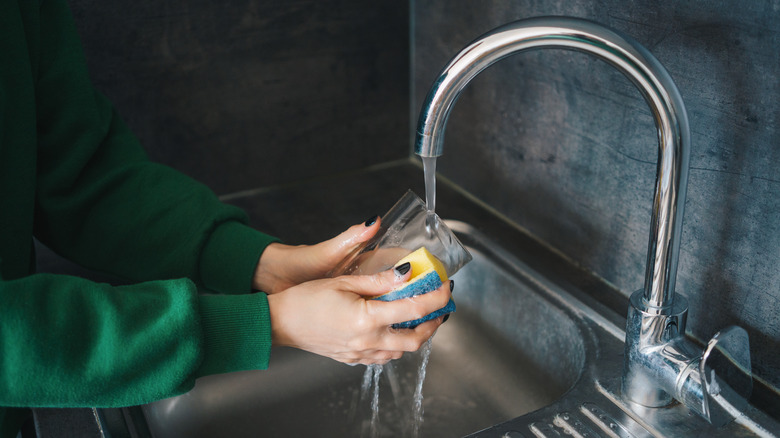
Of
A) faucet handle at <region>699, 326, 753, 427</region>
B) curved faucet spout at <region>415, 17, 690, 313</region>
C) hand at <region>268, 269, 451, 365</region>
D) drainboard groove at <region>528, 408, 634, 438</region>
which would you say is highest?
curved faucet spout at <region>415, 17, 690, 313</region>

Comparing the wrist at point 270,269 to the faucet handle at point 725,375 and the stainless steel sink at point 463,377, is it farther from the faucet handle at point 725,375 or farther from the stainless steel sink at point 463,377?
the faucet handle at point 725,375

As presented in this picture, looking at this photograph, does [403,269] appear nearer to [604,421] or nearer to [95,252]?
[604,421]

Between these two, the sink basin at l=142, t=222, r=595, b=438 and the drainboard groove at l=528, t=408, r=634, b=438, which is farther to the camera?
the sink basin at l=142, t=222, r=595, b=438

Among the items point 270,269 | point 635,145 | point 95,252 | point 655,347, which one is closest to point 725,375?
point 655,347

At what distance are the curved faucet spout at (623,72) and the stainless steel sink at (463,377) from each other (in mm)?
226

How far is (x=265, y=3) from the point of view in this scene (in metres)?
1.15

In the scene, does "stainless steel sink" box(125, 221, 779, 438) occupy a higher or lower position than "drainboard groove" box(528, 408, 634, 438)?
lower

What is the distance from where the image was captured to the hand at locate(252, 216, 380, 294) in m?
0.78

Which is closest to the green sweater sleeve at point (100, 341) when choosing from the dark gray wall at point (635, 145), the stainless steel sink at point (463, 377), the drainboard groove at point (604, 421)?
the stainless steel sink at point (463, 377)

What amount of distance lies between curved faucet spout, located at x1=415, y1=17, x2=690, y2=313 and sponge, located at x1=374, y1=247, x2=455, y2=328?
0.35ft

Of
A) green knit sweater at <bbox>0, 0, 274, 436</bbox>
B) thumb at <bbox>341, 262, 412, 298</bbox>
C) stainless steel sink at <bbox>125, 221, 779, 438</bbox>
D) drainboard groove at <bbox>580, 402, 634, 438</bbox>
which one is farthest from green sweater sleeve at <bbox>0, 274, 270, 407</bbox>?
drainboard groove at <bbox>580, 402, 634, 438</bbox>

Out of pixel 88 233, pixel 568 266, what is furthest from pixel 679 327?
pixel 88 233

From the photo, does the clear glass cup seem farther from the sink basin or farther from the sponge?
the sink basin

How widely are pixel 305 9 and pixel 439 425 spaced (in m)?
0.71
